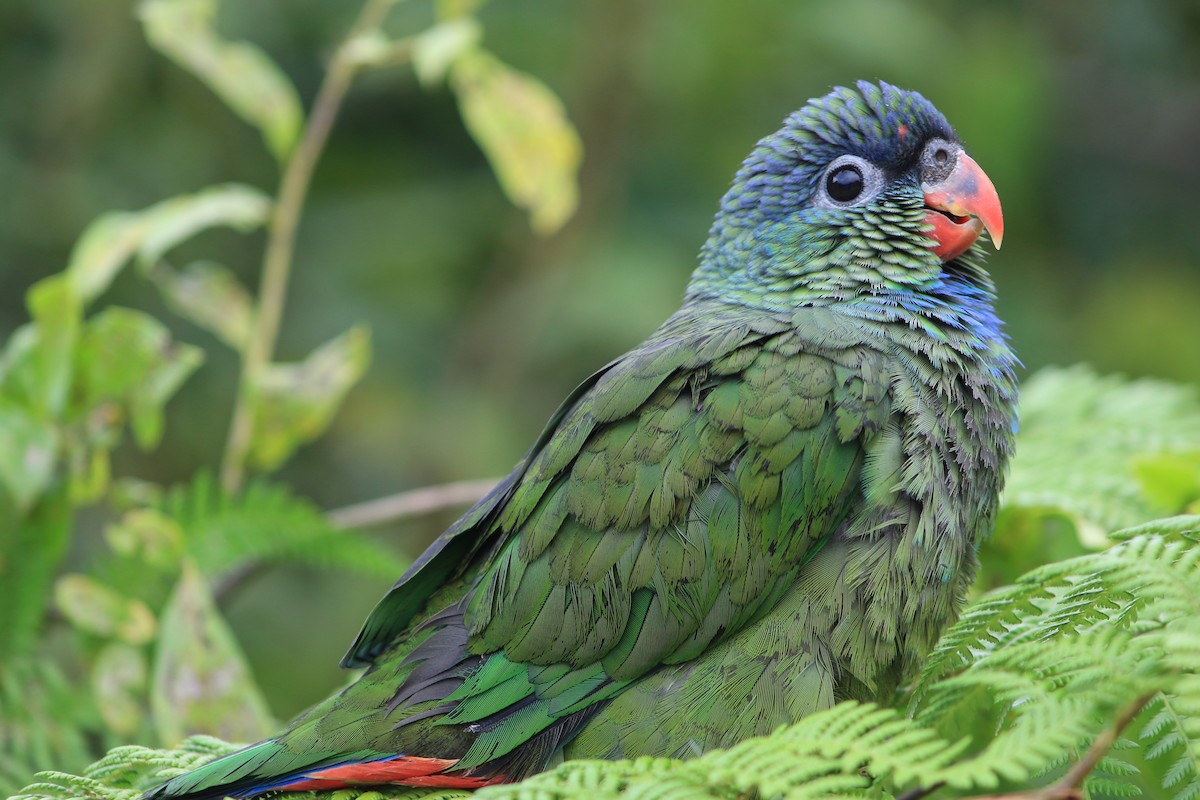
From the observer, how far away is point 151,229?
2.78 meters

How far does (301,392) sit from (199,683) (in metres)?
0.75

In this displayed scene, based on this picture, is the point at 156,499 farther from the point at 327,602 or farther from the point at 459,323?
the point at 459,323

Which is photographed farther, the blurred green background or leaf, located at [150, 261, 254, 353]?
the blurred green background

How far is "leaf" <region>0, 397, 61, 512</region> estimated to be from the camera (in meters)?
2.39

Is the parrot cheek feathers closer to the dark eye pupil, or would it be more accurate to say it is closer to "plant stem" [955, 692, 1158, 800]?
the dark eye pupil

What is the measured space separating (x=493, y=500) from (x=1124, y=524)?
1314mm

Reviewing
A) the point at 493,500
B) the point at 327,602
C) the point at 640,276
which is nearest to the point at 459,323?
the point at 640,276

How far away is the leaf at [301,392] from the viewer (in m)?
2.77

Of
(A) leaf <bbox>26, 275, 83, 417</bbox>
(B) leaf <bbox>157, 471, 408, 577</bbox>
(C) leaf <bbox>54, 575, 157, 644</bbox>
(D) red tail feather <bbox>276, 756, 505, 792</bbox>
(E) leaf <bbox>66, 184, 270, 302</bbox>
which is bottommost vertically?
(D) red tail feather <bbox>276, 756, 505, 792</bbox>

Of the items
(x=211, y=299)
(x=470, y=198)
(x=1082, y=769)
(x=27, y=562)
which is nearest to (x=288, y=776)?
(x=27, y=562)

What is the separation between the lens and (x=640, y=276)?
546 centimetres

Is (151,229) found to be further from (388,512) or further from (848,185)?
(848,185)

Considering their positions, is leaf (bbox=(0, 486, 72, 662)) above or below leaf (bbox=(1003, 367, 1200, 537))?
above

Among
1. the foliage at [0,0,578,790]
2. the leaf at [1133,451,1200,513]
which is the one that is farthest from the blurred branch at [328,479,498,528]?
the leaf at [1133,451,1200,513]
